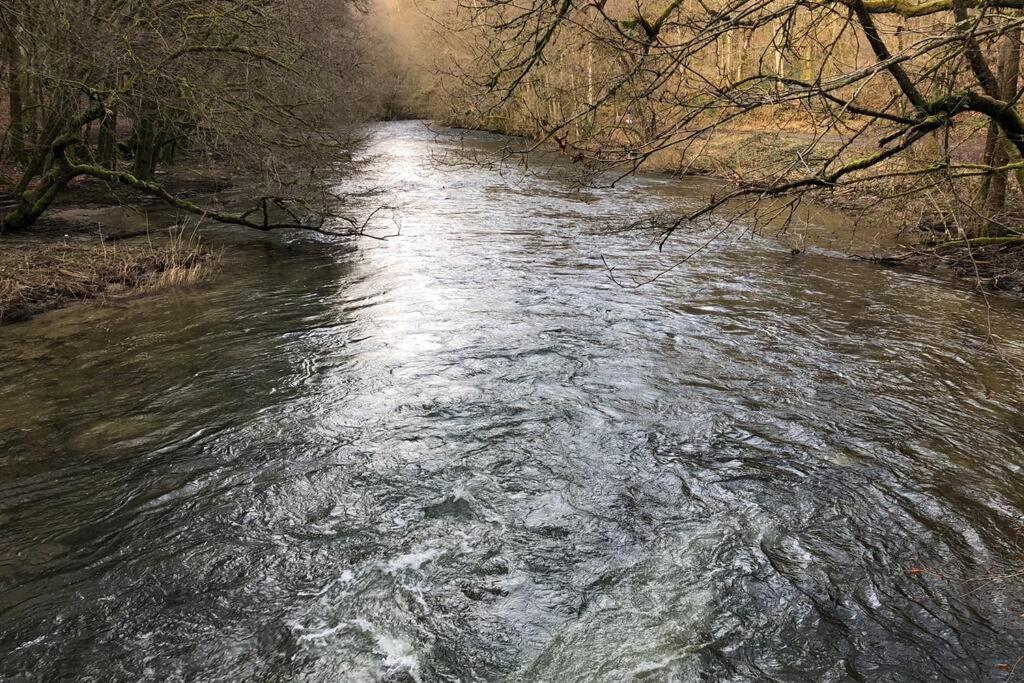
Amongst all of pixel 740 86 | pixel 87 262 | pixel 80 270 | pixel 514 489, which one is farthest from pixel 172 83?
pixel 740 86

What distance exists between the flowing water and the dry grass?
551 mm

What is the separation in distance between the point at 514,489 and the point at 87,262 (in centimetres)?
917

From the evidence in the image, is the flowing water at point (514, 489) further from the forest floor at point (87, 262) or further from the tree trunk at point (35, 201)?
the tree trunk at point (35, 201)

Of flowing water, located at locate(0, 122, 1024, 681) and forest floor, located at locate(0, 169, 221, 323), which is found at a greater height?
forest floor, located at locate(0, 169, 221, 323)

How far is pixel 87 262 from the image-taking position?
461 inches

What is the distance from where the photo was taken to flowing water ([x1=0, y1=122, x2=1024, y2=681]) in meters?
4.41

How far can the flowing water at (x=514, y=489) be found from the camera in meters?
4.41

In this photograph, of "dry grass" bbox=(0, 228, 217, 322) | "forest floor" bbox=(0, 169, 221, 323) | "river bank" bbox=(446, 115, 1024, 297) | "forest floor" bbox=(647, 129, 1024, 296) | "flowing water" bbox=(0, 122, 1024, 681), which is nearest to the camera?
"flowing water" bbox=(0, 122, 1024, 681)

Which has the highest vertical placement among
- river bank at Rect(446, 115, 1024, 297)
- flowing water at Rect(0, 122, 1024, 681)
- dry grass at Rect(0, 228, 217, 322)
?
river bank at Rect(446, 115, 1024, 297)

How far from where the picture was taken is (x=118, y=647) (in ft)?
14.2

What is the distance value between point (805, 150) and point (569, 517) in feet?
10.6

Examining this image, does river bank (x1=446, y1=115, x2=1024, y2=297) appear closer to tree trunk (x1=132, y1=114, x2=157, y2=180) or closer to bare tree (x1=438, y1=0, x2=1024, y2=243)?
bare tree (x1=438, y1=0, x2=1024, y2=243)

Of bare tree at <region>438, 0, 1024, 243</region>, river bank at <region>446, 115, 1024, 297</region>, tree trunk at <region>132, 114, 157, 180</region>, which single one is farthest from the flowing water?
tree trunk at <region>132, 114, 157, 180</region>

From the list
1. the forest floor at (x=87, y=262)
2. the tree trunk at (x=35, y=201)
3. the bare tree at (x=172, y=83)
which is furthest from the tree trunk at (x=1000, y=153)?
the tree trunk at (x=35, y=201)
